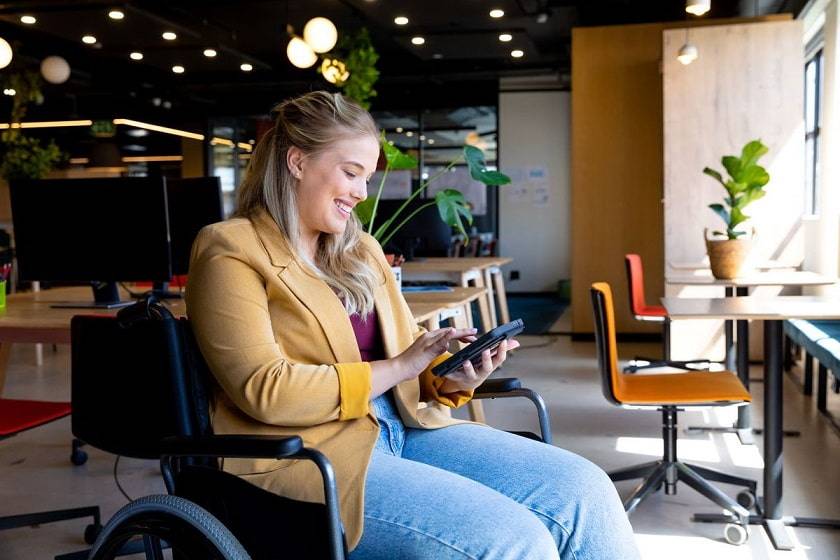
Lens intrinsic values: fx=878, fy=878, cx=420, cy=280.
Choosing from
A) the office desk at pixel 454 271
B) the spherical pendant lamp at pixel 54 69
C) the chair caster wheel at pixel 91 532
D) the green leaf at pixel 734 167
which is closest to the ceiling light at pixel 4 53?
the spherical pendant lamp at pixel 54 69

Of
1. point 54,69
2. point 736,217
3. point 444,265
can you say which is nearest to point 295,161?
point 736,217

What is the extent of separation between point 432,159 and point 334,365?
39.2 ft

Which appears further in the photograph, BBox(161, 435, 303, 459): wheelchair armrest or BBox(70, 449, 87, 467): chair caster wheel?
BBox(70, 449, 87, 467): chair caster wheel

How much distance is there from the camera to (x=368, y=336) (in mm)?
1835

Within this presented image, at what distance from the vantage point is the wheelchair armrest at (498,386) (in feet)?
6.48

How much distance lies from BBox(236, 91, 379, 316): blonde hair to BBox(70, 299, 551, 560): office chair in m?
0.29

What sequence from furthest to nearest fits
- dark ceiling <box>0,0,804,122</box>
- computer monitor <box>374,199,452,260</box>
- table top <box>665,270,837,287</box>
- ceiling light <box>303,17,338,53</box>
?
dark ceiling <box>0,0,804,122</box> < ceiling light <box>303,17,338,53</box> < computer monitor <box>374,199,452,260</box> < table top <box>665,270,837,287</box>

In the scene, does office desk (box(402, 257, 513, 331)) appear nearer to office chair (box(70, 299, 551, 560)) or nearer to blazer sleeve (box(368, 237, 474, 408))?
blazer sleeve (box(368, 237, 474, 408))

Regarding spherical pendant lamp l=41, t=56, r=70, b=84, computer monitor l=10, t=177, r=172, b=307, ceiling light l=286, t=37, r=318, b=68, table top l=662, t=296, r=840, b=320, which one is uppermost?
spherical pendant lamp l=41, t=56, r=70, b=84

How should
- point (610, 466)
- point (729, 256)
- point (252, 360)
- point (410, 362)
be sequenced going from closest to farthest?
point (252, 360) < point (410, 362) < point (610, 466) < point (729, 256)

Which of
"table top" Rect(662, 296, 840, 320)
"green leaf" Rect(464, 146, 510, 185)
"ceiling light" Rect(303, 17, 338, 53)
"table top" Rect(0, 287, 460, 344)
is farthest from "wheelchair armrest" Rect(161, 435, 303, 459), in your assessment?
"ceiling light" Rect(303, 17, 338, 53)

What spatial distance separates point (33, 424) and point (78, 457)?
1.42 metres

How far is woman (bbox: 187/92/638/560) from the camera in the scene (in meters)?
1.47

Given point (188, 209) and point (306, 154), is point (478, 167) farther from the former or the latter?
point (306, 154)
